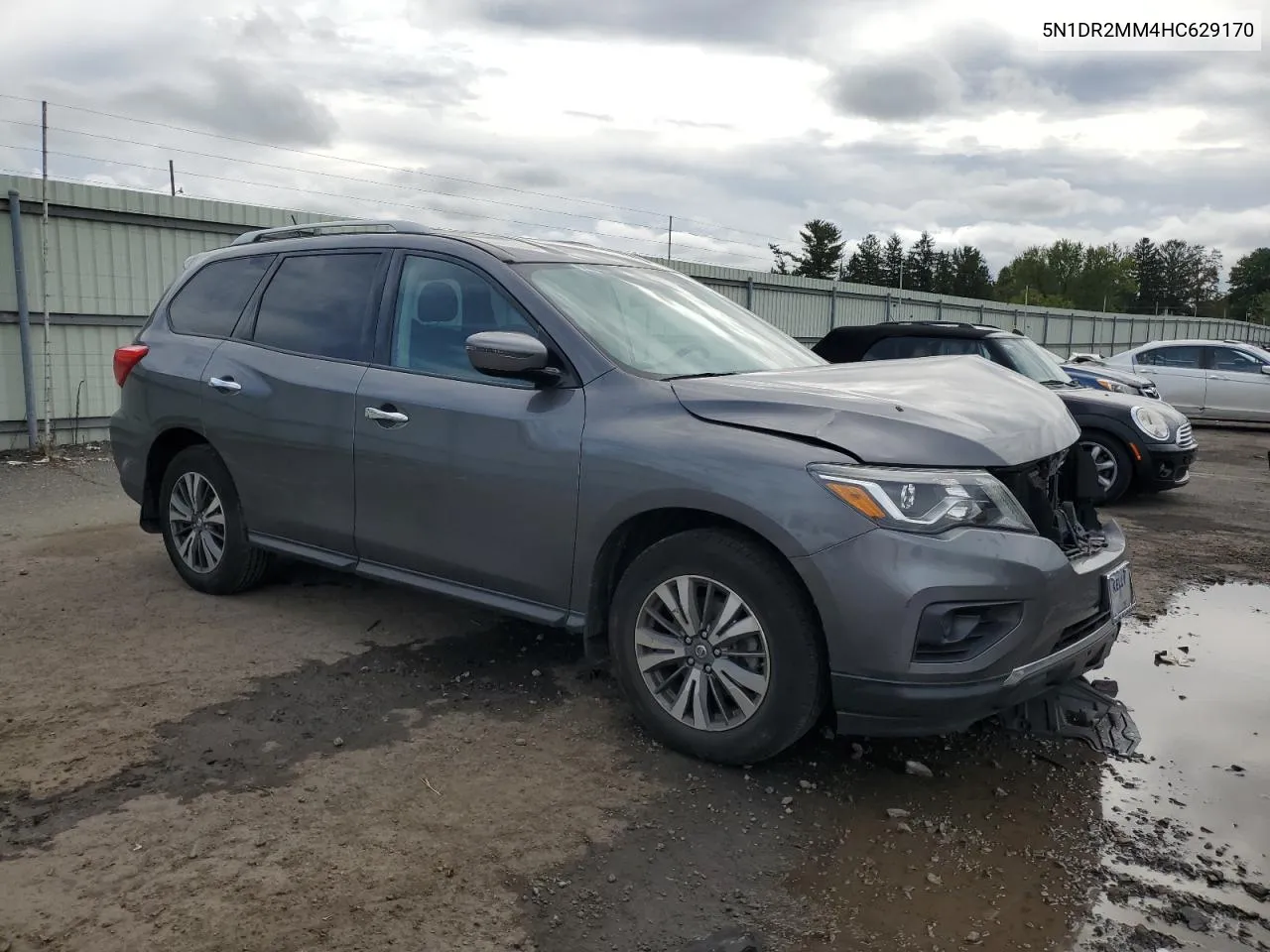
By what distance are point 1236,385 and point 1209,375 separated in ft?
1.32

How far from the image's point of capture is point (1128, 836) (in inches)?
123

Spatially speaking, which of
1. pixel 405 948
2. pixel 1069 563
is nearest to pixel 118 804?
pixel 405 948

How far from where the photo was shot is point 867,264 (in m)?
88.8

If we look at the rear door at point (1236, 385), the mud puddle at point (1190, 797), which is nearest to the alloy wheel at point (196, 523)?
the mud puddle at point (1190, 797)

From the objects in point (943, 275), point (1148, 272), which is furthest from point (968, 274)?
point (1148, 272)

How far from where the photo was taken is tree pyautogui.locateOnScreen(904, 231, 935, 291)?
3659 inches

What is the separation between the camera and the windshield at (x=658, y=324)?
3.94 meters

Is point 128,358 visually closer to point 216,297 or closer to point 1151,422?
point 216,297

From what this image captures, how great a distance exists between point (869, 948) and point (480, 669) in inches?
87.6

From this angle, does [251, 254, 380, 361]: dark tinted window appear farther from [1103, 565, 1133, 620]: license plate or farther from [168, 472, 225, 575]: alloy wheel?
[1103, 565, 1133, 620]: license plate

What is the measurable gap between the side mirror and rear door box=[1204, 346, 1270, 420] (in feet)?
50.8

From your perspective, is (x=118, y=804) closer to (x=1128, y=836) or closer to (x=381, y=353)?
(x=381, y=353)

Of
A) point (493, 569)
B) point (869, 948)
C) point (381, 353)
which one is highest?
point (381, 353)

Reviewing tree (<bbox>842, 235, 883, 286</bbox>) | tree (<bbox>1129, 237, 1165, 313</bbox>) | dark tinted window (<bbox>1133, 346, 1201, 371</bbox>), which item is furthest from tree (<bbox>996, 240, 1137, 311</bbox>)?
dark tinted window (<bbox>1133, 346, 1201, 371</bbox>)
